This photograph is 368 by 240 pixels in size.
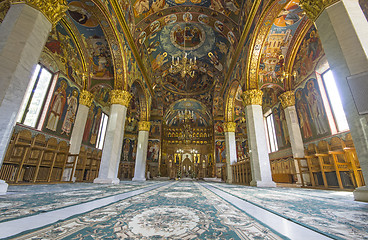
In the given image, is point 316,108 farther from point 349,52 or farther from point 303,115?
point 349,52

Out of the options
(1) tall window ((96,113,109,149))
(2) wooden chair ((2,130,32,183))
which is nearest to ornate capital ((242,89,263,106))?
(2) wooden chair ((2,130,32,183))

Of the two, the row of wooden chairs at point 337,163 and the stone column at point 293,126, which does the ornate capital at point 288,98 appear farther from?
the row of wooden chairs at point 337,163

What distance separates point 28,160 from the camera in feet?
18.9

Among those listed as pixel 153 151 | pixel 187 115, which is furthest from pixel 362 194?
pixel 153 151

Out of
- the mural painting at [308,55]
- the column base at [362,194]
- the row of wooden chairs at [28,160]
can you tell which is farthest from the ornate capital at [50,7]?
the mural painting at [308,55]

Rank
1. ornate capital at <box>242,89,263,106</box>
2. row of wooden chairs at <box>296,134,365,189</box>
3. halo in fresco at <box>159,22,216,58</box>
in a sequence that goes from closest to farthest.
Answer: row of wooden chairs at <box>296,134,365,189</box>
ornate capital at <box>242,89,263,106</box>
halo in fresco at <box>159,22,216,58</box>

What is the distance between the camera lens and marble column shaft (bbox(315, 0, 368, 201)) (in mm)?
2477

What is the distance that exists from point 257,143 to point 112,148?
Answer: 21.7 ft

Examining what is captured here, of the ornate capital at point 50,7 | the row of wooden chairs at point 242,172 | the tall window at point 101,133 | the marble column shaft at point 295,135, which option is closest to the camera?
the ornate capital at point 50,7

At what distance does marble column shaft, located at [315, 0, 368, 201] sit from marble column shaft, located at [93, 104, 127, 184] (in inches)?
297

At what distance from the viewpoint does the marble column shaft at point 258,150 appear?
246 inches

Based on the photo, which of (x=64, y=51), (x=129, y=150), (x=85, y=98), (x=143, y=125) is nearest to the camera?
(x=64, y=51)

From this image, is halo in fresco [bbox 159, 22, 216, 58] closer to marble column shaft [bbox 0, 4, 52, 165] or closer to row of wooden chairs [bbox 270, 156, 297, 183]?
marble column shaft [bbox 0, 4, 52, 165]

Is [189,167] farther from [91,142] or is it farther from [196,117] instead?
[91,142]
